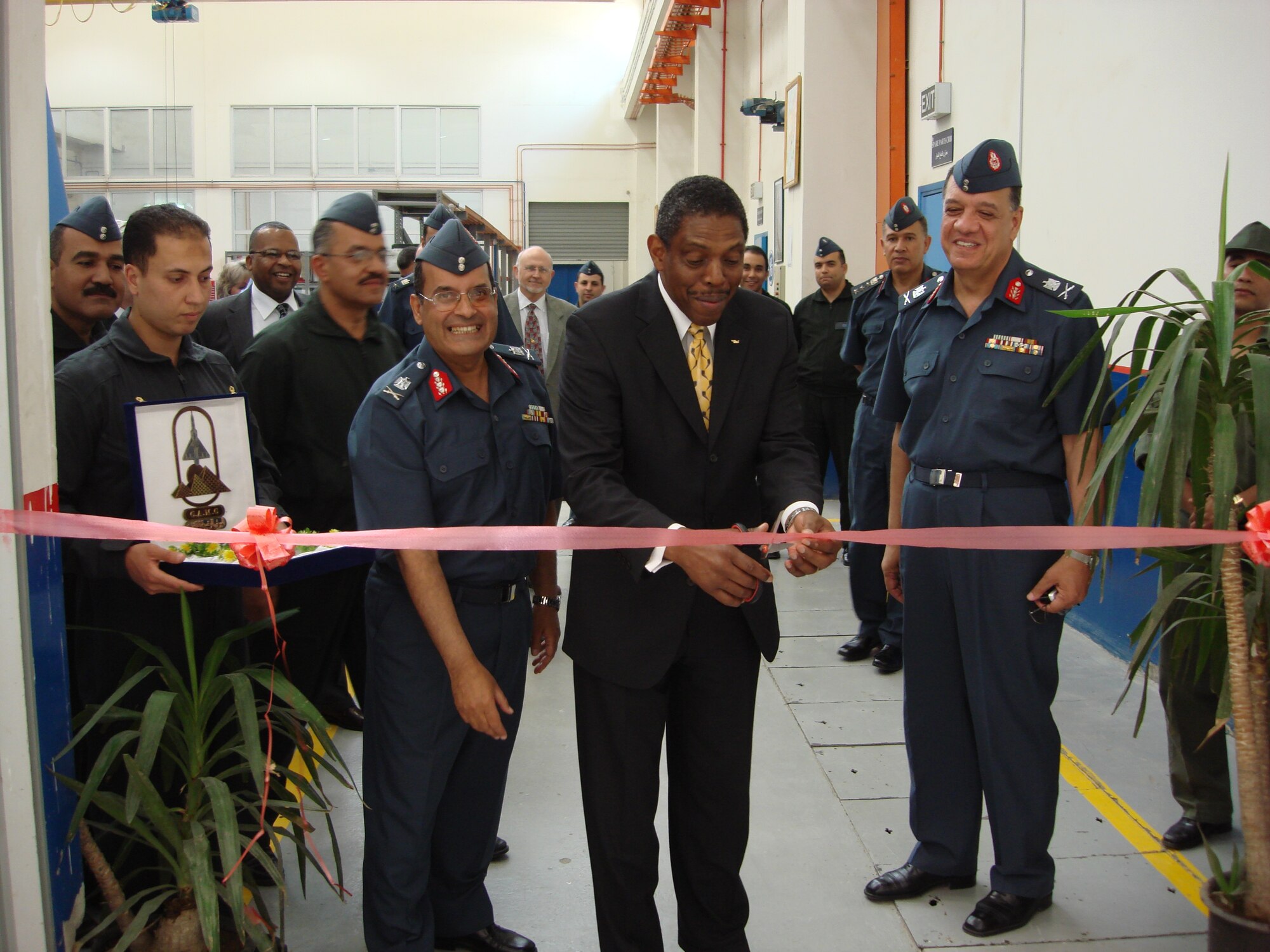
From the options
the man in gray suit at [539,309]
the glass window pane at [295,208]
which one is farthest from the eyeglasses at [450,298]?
the glass window pane at [295,208]

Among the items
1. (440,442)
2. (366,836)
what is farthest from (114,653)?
(440,442)

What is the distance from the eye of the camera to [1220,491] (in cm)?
177

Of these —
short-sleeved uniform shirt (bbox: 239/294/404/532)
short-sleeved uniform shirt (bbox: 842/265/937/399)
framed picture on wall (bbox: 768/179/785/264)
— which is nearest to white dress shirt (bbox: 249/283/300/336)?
short-sleeved uniform shirt (bbox: 239/294/404/532)

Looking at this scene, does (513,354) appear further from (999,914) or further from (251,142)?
(251,142)

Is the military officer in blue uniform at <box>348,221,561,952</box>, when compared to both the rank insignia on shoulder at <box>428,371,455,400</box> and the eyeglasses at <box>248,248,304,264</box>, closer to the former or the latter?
the rank insignia on shoulder at <box>428,371,455,400</box>

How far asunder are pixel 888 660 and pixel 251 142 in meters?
14.4

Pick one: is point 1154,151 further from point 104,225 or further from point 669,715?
point 104,225

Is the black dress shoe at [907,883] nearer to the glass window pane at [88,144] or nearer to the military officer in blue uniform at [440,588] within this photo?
the military officer in blue uniform at [440,588]

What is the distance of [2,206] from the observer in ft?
5.36

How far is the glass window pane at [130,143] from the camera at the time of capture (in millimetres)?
15344

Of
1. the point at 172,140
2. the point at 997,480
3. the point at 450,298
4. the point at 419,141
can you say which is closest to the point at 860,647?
the point at 997,480

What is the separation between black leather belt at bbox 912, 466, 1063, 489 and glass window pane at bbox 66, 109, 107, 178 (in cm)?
1619

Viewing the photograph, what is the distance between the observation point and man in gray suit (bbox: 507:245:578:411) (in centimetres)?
543

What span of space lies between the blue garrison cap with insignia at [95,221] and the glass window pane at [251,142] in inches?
551
